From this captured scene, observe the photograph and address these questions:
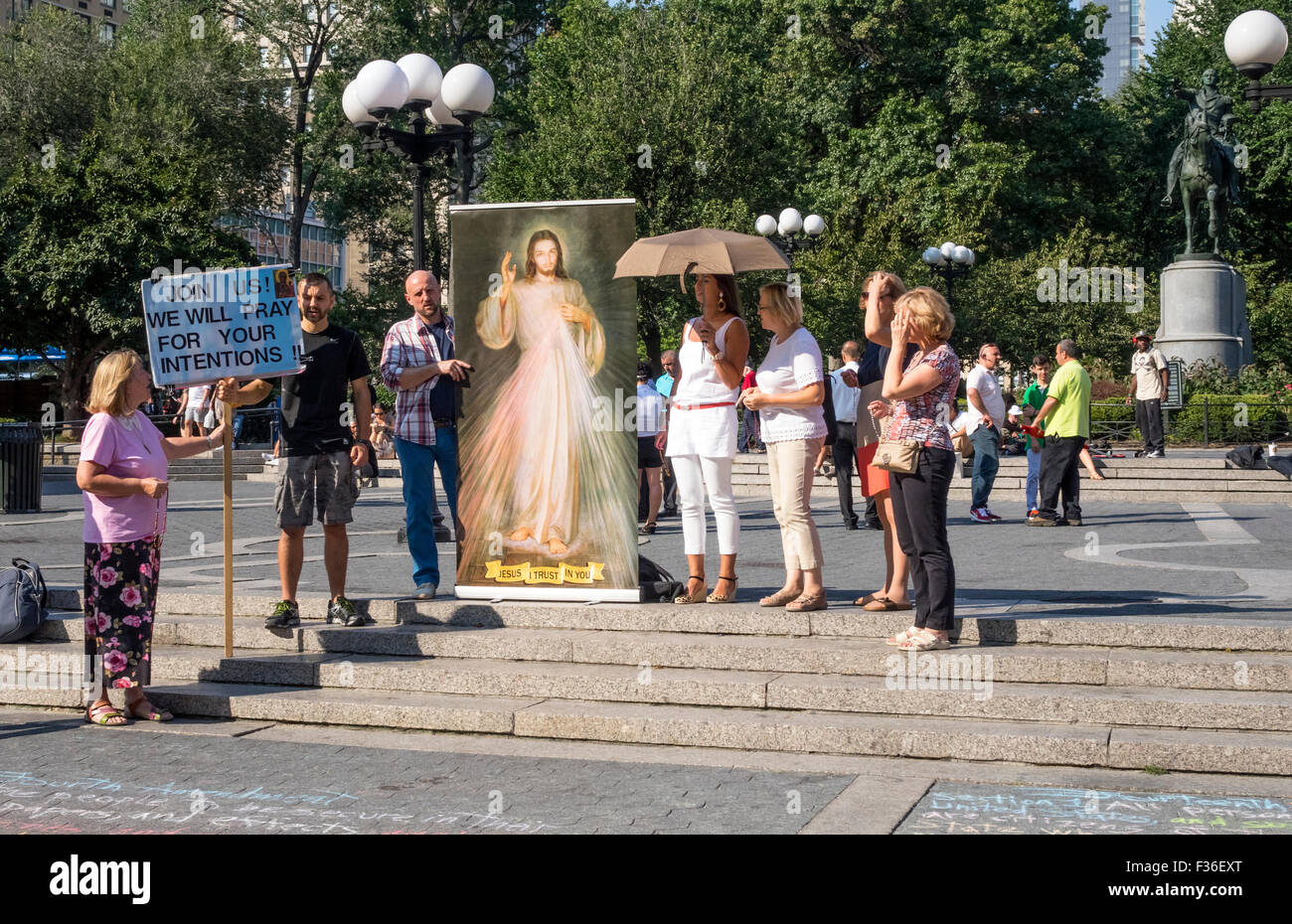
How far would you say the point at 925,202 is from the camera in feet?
135

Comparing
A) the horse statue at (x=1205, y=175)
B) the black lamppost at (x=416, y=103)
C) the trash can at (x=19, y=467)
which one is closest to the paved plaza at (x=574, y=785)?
the black lamppost at (x=416, y=103)

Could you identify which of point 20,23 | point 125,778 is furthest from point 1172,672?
point 20,23

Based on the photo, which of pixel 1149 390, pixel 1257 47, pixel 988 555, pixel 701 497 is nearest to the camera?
pixel 701 497

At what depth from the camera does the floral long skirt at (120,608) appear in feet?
22.8

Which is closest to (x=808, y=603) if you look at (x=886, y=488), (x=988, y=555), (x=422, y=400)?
(x=886, y=488)

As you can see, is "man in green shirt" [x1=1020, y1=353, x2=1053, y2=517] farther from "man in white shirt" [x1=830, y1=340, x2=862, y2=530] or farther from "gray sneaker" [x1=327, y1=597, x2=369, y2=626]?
"gray sneaker" [x1=327, y1=597, x2=369, y2=626]

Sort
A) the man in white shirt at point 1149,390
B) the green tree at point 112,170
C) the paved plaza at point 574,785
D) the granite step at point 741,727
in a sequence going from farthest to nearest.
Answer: the green tree at point 112,170 → the man in white shirt at point 1149,390 → the granite step at point 741,727 → the paved plaza at point 574,785

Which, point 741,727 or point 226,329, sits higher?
point 226,329

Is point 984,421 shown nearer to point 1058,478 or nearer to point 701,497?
point 1058,478

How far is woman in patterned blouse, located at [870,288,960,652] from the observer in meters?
6.93

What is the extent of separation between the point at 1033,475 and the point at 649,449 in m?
4.81

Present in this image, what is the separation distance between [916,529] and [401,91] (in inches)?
348

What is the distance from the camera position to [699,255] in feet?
25.7

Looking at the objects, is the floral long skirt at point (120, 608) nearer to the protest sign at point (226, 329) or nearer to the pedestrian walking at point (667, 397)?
the protest sign at point (226, 329)
